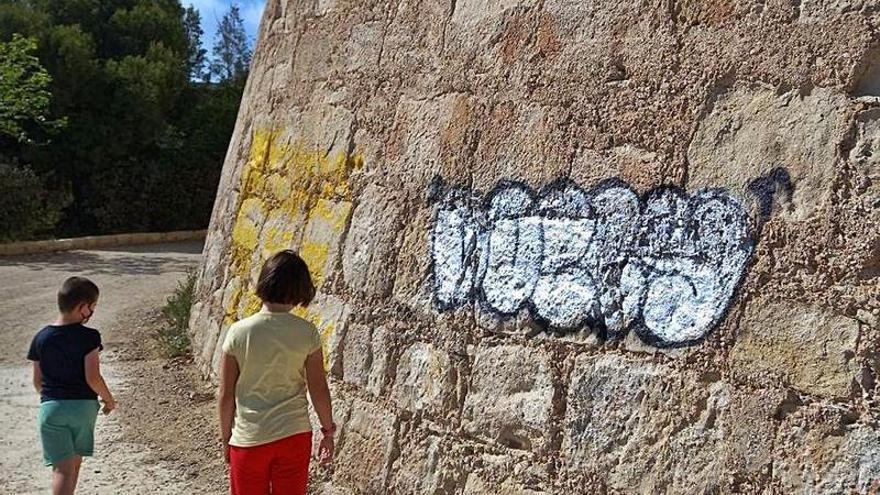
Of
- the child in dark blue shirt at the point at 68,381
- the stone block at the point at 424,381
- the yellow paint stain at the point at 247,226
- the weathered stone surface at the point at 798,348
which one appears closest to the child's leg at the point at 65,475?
the child in dark blue shirt at the point at 68,381

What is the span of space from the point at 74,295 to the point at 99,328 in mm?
6167

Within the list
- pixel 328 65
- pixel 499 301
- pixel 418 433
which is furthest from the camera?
pixel 328 65

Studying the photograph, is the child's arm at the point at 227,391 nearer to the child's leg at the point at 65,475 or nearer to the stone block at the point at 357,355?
the child's leg at the point at 65,475

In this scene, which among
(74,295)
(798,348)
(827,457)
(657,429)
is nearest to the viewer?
(827,457)

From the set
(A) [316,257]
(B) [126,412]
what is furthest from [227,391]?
(B) [126,412]

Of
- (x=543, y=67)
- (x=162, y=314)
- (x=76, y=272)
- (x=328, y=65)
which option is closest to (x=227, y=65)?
(x=76, y=272)

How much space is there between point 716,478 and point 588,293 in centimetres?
91

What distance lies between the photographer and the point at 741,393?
10.5 feet

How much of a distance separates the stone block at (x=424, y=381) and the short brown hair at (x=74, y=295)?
1496 mm

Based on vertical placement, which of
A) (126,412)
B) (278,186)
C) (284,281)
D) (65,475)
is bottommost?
(126,412)

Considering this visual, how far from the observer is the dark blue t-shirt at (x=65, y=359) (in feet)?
14.1

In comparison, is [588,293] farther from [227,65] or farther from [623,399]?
[227,65]

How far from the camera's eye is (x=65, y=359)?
4.28 metres

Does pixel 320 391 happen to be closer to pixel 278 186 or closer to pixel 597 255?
pixel 597 255
